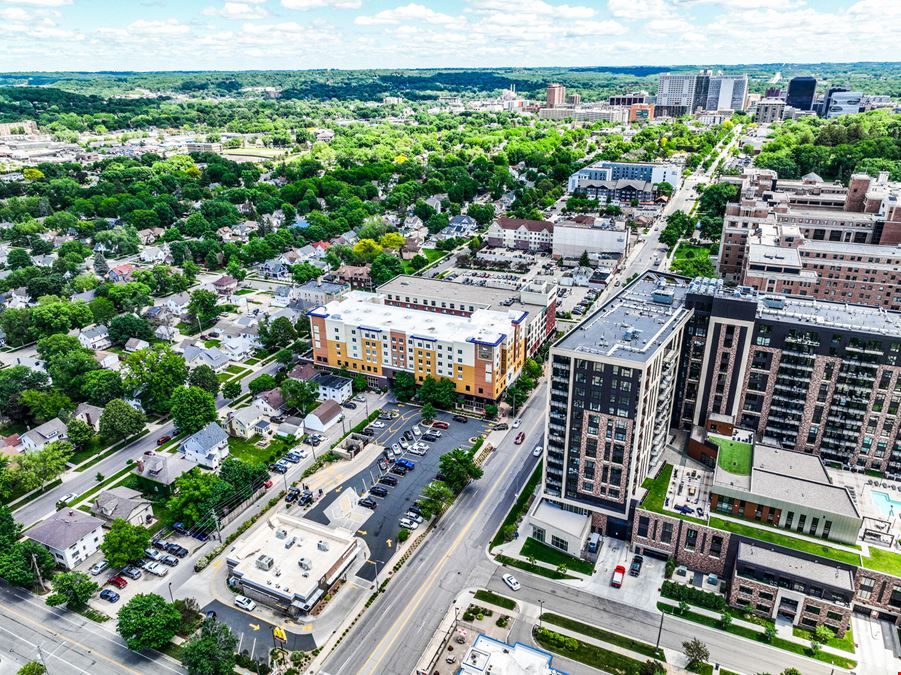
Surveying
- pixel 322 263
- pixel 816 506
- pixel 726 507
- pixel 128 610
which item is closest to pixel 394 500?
pixel 128 610

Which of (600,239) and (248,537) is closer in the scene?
(248,537)

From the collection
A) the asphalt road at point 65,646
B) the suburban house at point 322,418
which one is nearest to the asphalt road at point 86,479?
the asphalt road at point 65,646

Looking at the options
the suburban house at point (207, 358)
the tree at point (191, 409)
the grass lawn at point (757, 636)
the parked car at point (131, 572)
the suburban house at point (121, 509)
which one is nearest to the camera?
the grass lawn at point (757, 636)

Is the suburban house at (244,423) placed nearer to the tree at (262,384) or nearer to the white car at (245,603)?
the tree at (262,384)

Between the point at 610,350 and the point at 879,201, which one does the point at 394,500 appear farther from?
the point at 879,201

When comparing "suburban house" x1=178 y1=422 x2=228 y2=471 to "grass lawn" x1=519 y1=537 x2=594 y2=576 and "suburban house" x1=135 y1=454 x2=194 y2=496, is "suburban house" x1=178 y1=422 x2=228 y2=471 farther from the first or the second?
"grass lawn" x1=519 y1=537 x2=594 y2=576

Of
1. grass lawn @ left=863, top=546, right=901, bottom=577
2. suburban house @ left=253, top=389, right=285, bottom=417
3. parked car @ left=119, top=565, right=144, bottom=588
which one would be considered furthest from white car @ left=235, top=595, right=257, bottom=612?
grass lawn @ left=863, top=546, right=901, bottom=577
